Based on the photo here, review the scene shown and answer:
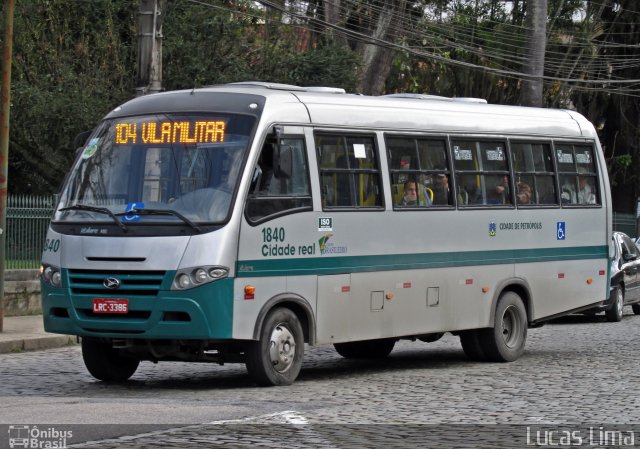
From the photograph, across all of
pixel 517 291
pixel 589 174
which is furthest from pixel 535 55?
pixel 517 291

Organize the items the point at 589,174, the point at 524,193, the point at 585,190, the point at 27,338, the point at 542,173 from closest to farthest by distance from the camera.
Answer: the point at 524,193 → the point at 542,173 → the point at 27,338 → the point at 585,190 → the point at 589,174

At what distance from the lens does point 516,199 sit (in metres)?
17.1

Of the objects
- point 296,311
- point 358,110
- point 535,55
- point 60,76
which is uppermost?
point 535,55

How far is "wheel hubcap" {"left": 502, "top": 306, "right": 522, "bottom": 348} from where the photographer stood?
17.0m

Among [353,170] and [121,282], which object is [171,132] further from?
[353,170]

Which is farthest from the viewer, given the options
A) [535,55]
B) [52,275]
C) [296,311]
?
[535,55]

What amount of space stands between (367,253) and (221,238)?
2.35 metres

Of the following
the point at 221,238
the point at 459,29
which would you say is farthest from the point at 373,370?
the point at 459,29

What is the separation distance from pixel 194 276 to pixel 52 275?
164 centimetres

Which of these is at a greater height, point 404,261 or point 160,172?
point 160,172

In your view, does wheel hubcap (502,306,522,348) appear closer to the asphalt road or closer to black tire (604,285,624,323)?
the asphalt road

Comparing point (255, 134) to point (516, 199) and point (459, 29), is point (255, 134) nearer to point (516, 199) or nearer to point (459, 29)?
point (516, 199)

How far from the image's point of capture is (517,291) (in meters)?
17.2

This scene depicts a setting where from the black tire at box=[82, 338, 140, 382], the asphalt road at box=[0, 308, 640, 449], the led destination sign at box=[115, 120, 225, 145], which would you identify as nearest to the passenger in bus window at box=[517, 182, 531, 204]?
the asphalt road at box=[0, 308, 640, 449]
